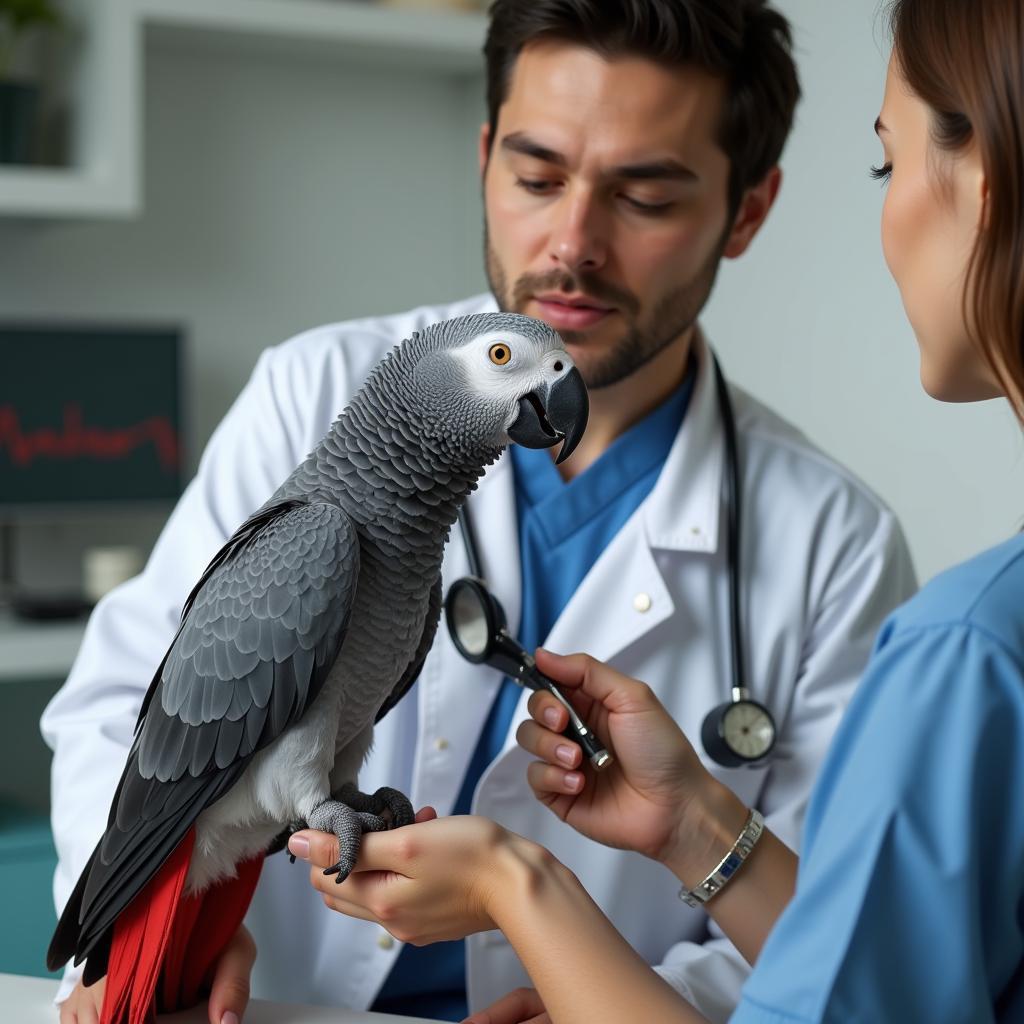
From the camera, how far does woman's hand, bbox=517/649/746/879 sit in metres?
0.87

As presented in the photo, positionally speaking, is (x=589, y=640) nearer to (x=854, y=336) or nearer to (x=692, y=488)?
(x=692, y=488)

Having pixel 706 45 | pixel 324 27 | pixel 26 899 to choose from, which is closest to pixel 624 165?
pixel 706 45

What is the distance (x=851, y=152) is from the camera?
1742 mm

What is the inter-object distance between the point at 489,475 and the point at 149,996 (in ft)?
1.95

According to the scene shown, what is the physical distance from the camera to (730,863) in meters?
0.89

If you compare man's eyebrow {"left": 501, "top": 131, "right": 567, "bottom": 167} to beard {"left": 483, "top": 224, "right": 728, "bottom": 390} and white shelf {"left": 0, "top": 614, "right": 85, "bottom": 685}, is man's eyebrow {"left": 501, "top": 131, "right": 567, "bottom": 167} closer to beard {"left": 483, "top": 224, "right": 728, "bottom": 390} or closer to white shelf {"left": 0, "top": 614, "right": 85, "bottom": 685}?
beard {"left": 483, "top": 224, "right": 728, "bottom": 390}

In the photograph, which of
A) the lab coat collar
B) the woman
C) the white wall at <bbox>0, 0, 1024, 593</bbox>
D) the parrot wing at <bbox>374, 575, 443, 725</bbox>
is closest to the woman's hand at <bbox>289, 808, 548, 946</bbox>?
the woman

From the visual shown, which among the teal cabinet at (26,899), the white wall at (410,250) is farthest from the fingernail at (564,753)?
the white wall at (410,250)

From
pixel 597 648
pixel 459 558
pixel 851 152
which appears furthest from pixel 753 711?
pixel 851 152

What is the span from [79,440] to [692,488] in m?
1.36

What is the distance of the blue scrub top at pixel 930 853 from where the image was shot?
515mm

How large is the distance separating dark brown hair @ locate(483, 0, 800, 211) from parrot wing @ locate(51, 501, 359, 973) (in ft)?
1.96

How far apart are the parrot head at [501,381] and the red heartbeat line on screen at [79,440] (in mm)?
1573

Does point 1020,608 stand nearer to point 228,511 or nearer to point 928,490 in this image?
point 228,511
